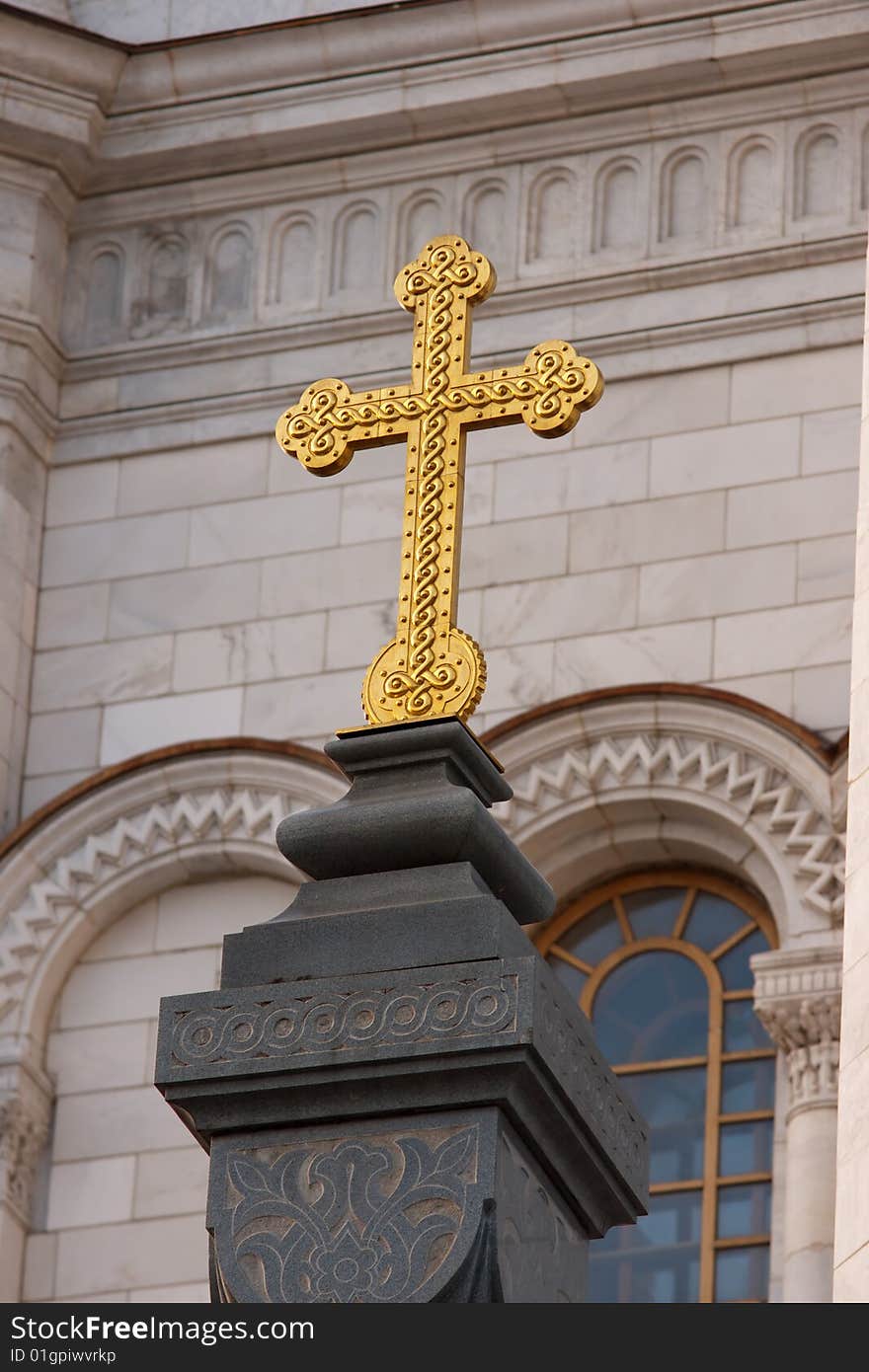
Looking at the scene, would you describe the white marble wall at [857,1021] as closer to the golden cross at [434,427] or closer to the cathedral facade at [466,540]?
the golden cross at [434,427]

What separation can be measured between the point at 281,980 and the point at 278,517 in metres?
8.82

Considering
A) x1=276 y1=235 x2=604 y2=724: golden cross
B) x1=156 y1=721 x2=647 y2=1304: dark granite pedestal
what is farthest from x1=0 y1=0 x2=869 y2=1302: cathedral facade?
x1=156 y1=721 x2=647 y2=1304: dark granite pedestal

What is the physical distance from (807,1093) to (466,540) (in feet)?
9.98

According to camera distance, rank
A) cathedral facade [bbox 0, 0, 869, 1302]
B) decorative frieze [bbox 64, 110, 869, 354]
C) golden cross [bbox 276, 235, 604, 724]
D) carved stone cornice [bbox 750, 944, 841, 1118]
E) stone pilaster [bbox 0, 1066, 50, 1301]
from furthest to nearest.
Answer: decorative frieze [bbox 64, 110, 869, 354] → stone pilaster [bbox 0, 1066, 50, 1301] → cathedral facade [bbox 0, 0, 869, 1302] → carved stone cornice [bbox 750, 944, 841, 1118] → golden cross [bbox 276, 235, 604, 724]

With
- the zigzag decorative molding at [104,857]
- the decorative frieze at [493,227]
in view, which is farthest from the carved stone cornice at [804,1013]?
the decorative frieze at [493,227]

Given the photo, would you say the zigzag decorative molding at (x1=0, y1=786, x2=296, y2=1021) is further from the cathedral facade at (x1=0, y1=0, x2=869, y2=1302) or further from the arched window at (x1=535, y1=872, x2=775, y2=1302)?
the arched window at (x1=535, y1=872, x2=775, y2=1302)

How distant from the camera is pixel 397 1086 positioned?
20.8 feet

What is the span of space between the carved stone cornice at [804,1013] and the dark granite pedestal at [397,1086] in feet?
21.3

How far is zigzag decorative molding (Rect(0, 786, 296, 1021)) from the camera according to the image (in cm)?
1465

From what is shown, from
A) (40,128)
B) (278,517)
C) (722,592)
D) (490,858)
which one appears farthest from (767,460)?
(490,858)

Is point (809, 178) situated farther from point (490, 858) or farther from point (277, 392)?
point (490, 858)

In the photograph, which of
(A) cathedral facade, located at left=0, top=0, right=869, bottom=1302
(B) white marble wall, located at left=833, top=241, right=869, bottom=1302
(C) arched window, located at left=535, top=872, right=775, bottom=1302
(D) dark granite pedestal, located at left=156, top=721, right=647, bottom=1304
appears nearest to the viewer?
(D) dark granite pedestal, located at left=156, top=721, right=647, bottom=1304

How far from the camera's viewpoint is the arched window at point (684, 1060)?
13516 mm

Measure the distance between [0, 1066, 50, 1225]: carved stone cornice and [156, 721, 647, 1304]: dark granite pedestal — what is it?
768cm
